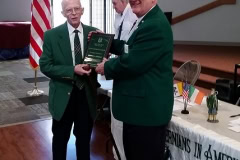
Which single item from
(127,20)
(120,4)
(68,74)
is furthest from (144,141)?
(120,4)

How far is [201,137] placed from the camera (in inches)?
73.6

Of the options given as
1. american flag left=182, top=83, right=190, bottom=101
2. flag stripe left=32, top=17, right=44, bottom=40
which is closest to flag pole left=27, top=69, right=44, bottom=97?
flag stripe left=32, top=17, right=44, bottom=40

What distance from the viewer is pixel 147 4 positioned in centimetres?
160

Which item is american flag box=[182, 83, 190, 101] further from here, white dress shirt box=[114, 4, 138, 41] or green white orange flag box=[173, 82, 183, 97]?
white dress shirt box=[114, 4, 138, 41]

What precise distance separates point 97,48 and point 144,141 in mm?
681

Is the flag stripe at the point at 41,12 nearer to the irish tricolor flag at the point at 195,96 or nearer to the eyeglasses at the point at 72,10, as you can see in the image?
the eyeglasses at the point at 72,10

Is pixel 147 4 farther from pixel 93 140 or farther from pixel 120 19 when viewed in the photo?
pixel 93 140

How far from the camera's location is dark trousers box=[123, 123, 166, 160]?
1.69 meters

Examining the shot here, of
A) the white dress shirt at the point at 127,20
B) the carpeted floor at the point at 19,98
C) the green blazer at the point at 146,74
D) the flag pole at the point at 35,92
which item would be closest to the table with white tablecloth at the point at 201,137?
the green blazer at the point at 146,74

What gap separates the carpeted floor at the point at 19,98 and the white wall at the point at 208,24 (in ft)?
12.2

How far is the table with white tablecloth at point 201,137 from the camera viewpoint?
1.75 metres

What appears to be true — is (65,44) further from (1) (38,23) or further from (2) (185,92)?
(1) (38,23)

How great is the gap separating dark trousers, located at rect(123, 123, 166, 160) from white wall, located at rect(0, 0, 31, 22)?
28.4 feet

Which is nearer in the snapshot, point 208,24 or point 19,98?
point 19,98
